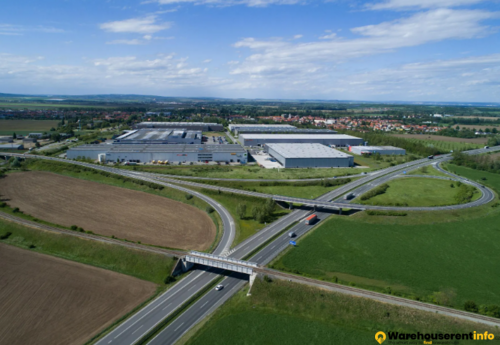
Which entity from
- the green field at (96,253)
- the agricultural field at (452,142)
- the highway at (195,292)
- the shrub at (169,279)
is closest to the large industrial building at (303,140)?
the agricultural field at (452,142)

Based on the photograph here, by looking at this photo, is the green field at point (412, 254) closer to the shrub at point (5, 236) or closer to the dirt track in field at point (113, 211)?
the dirt track in field at point (113, 211)

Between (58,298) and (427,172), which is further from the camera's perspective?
(427,172)

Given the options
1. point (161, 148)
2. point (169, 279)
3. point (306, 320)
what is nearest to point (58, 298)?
point (169, 279)

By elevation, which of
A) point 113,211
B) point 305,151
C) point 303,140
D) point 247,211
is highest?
point 303,140

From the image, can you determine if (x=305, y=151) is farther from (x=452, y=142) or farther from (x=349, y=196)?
(x=452, y=142)

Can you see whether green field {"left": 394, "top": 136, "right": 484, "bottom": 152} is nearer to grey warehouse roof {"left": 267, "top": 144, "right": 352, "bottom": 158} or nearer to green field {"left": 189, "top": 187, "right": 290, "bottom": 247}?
grey warehouse roof {"left": 267, "top": 144, "right": 352, "bottom": 158}
